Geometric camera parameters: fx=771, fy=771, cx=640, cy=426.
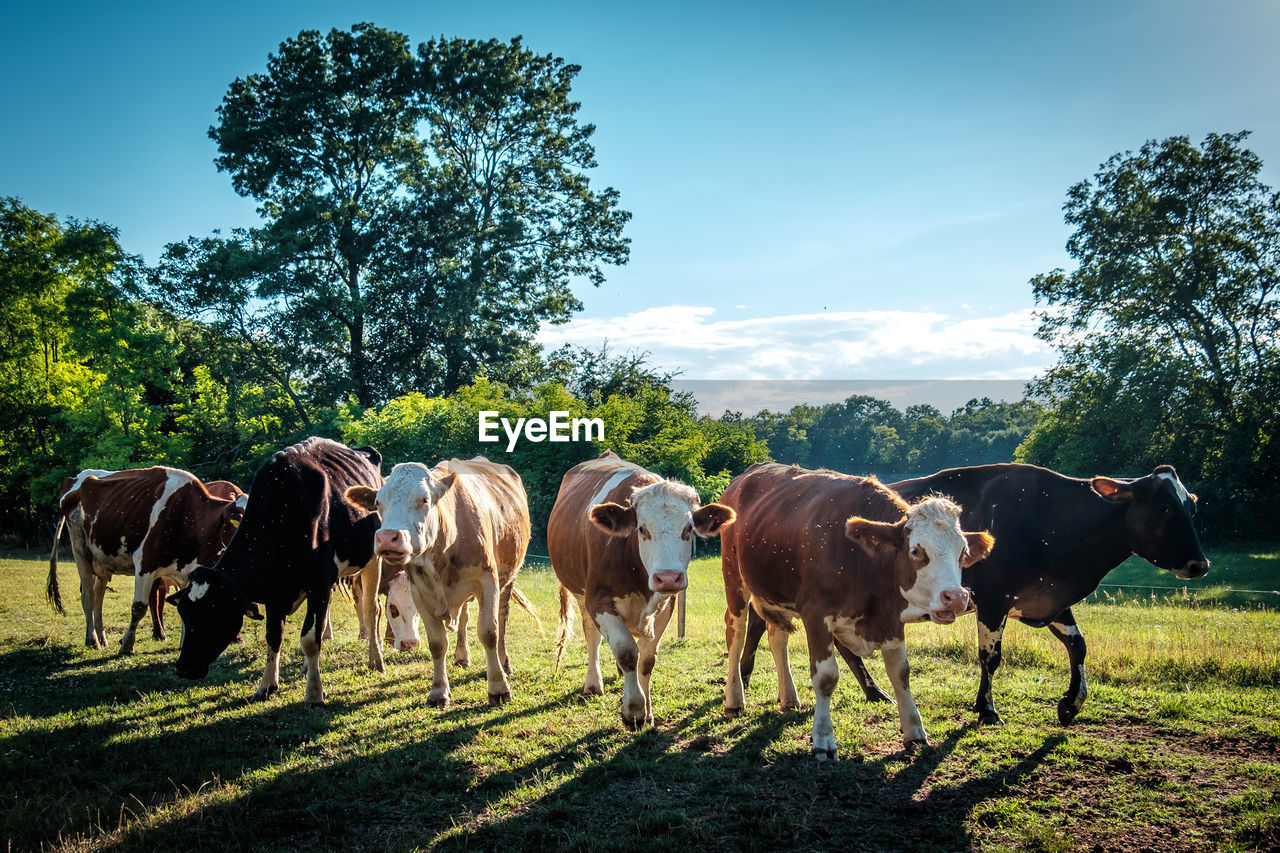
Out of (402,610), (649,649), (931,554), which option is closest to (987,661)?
(931,554)

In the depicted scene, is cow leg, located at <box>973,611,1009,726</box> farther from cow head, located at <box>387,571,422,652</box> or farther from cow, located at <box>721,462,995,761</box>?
cow head, located at <box>387,571,422,652</box>

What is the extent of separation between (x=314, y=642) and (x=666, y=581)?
389cm

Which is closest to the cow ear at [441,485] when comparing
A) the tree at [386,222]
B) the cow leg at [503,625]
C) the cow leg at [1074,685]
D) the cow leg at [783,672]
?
the cow leg at [503,625]

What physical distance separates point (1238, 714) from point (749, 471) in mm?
4915

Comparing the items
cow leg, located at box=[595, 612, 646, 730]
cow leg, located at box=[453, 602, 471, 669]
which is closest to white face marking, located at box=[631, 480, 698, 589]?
cow leg, located at box=[595, 612, 646, 730]

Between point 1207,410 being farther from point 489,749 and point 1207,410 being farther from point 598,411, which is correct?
point 489,749

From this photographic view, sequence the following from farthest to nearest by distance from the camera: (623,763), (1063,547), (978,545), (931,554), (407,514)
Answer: (1063,547) → (407,514) → (978,545) → (623,763) → (931,554)

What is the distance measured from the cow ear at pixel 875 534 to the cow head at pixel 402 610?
490cm

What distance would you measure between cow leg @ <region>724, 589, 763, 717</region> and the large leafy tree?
2838 cm

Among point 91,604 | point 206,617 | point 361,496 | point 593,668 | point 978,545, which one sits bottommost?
point 593,668

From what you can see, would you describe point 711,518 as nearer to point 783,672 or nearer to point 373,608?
point 783,672

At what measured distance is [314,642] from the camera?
24.7ft

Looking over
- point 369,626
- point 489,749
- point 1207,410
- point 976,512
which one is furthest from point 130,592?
point 1207,410

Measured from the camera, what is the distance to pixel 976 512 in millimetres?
7570
